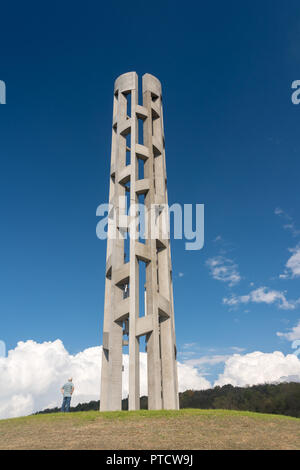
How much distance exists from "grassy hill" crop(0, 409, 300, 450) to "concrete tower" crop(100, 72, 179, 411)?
4.44m

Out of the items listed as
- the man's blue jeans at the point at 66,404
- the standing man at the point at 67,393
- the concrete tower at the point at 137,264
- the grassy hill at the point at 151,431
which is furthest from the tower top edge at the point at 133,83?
the grassy hill at the point at 151,431

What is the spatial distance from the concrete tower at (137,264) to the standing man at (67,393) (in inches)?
81.3

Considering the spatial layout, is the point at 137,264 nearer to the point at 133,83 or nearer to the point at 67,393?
the point at 67,393

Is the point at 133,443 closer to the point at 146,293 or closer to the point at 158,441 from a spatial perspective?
the point at 158,441

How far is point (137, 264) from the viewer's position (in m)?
20.6

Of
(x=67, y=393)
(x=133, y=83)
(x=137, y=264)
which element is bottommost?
(x=67, y=393)

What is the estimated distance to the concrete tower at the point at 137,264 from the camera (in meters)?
19.1

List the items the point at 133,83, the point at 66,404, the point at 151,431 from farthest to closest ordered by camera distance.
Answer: the point at 133,83 → the point at 66,404 → the point at 151,431

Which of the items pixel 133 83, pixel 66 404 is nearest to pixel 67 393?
pixel 66 404

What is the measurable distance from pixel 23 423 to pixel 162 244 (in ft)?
42.3

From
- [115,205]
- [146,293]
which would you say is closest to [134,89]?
[115,205]

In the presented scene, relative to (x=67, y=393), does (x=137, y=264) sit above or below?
above

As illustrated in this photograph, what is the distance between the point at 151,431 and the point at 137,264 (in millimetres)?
10111
